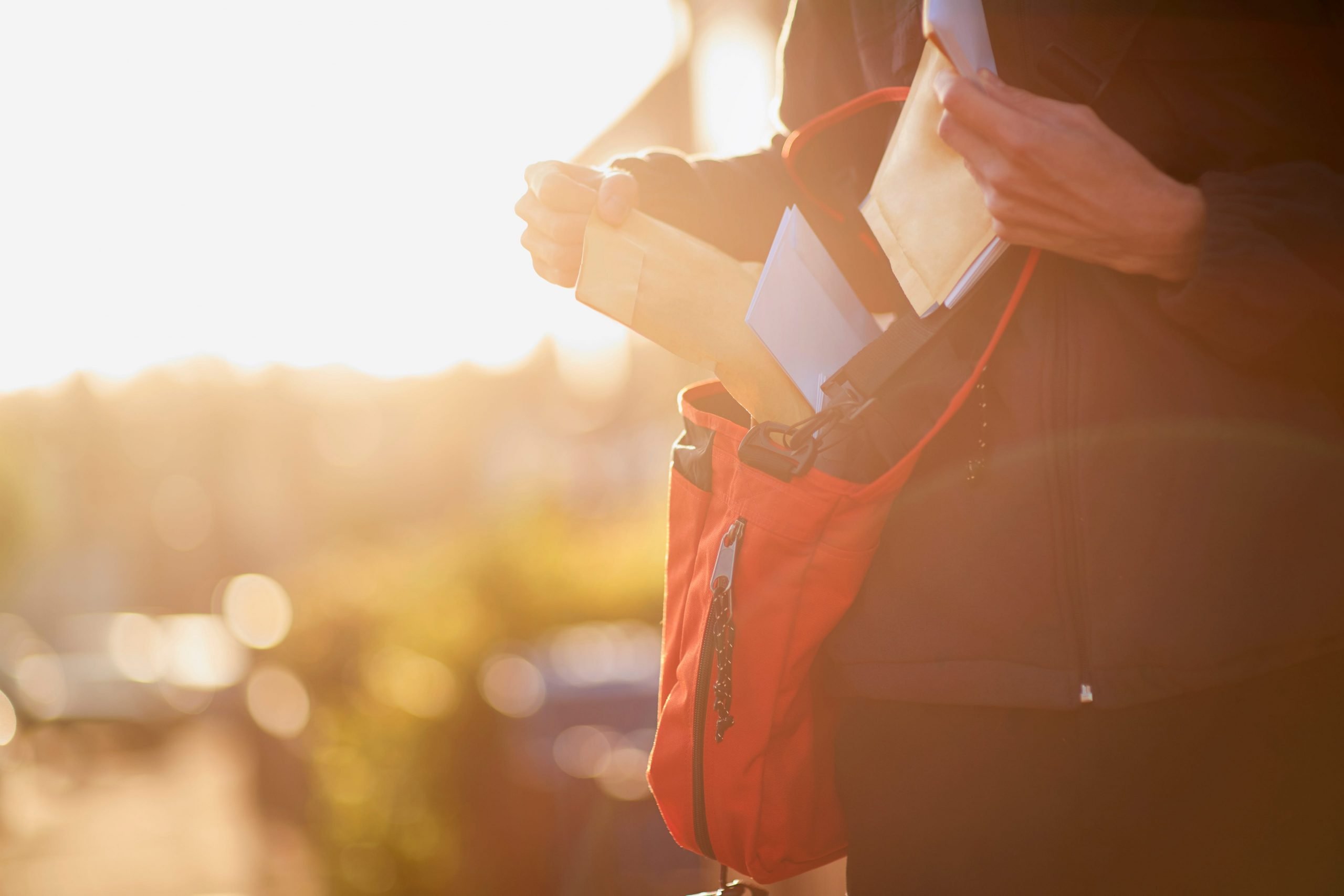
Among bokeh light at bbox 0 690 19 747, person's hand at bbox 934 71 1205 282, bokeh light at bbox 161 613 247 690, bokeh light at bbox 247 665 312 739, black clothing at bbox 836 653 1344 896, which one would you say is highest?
person's hand at bbox 934 71 1205 282

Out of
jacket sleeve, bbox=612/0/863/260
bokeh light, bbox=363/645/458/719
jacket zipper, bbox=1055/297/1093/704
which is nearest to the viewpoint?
jacket zipper, bbox=1055/297/1093/704

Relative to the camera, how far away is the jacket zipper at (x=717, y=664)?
112 centimetres

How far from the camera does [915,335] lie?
3.61ft

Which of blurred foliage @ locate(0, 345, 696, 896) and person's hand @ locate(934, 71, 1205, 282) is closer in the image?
person's hand @ locate(934, 71, 1205, 282)

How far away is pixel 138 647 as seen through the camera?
840 inches

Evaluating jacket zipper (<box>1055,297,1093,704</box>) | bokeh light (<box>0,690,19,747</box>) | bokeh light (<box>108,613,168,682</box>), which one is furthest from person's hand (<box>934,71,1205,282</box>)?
bokeh light (<box>108,613,168,682</box>)

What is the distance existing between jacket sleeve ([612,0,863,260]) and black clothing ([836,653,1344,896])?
72cm

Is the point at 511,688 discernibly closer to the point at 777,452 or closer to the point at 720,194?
the point at 720,194

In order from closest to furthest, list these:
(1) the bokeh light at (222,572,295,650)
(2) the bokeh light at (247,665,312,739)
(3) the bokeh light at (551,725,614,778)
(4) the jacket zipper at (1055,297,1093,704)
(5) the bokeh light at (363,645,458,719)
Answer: (4) the jacket zipper at (1055,297,1093,704), (5) the bokeh light at (363,645,458,719), (3) the bokeh light at (551,725,614,778), (2) the bokeh light at (247,665,312,739), (1) the bokeh light at (222,572,295,650)

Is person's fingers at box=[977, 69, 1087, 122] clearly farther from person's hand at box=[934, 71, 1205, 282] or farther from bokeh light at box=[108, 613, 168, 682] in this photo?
bokeh light at box=[108, 613, 168, 682]

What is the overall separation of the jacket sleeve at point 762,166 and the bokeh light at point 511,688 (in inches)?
142

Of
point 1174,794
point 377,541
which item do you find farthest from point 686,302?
point 377,541

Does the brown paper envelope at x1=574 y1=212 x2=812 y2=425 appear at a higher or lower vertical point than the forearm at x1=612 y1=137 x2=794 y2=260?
lower

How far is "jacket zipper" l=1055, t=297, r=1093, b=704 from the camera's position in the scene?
101cm
